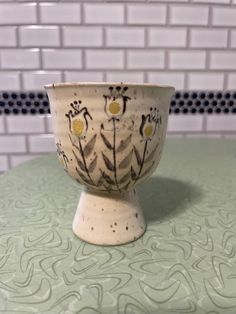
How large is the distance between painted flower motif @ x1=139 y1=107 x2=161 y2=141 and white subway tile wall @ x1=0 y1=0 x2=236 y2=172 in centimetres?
67

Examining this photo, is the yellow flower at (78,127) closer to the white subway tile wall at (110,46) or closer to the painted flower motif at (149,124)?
the painted flower motif at (149,124)

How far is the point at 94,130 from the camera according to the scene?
1.00 ft

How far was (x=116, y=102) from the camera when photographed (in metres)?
0.29

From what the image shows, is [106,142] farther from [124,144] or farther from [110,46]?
[110,46]

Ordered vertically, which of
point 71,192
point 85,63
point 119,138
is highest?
point 85,63

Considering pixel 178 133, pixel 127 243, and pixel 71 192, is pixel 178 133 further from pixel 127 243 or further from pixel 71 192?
pixel 127 243

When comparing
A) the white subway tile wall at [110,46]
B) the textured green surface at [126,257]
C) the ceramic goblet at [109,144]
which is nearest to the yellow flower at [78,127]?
the ceramic goblet at [109,144]

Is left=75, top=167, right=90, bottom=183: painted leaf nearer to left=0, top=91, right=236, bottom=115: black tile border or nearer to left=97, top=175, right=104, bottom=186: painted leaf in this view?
left=97, top=175, right=104, bottom=186: painted leaf

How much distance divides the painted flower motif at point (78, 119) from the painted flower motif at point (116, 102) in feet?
0.07

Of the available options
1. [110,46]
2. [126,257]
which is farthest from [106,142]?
[110,46]

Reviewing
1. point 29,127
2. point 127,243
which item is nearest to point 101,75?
point 29,127

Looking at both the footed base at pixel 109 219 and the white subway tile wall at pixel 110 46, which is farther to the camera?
the white subway tile wall at pixel 110 46

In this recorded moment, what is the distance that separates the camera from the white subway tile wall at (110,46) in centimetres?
91

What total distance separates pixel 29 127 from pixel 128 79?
348 mm
